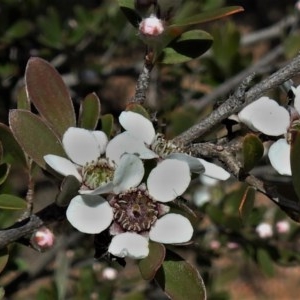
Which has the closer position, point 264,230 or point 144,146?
point 144,146

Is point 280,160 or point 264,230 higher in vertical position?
point 280,160

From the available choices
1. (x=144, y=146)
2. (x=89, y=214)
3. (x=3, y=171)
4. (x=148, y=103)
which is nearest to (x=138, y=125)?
(x=144, y=146)

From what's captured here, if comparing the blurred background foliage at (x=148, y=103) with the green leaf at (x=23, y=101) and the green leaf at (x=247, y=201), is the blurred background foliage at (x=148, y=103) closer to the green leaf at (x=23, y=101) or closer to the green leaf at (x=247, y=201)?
the green leaf at (x=23, y=101)

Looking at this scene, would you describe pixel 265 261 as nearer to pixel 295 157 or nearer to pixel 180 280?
pixel 180 280

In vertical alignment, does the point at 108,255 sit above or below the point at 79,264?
above

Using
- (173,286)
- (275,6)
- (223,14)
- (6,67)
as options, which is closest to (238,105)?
(223,14)

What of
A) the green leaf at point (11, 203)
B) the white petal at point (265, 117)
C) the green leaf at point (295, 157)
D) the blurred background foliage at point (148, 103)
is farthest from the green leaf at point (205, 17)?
the blurred background foliage at point (148, 103)

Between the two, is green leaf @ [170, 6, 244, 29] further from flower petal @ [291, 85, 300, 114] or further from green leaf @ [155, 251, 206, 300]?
green leaf @ [155, 251, 206, 300]

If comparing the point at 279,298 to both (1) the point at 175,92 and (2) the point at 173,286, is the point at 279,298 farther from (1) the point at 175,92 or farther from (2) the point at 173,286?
(2) the point at 173,286
